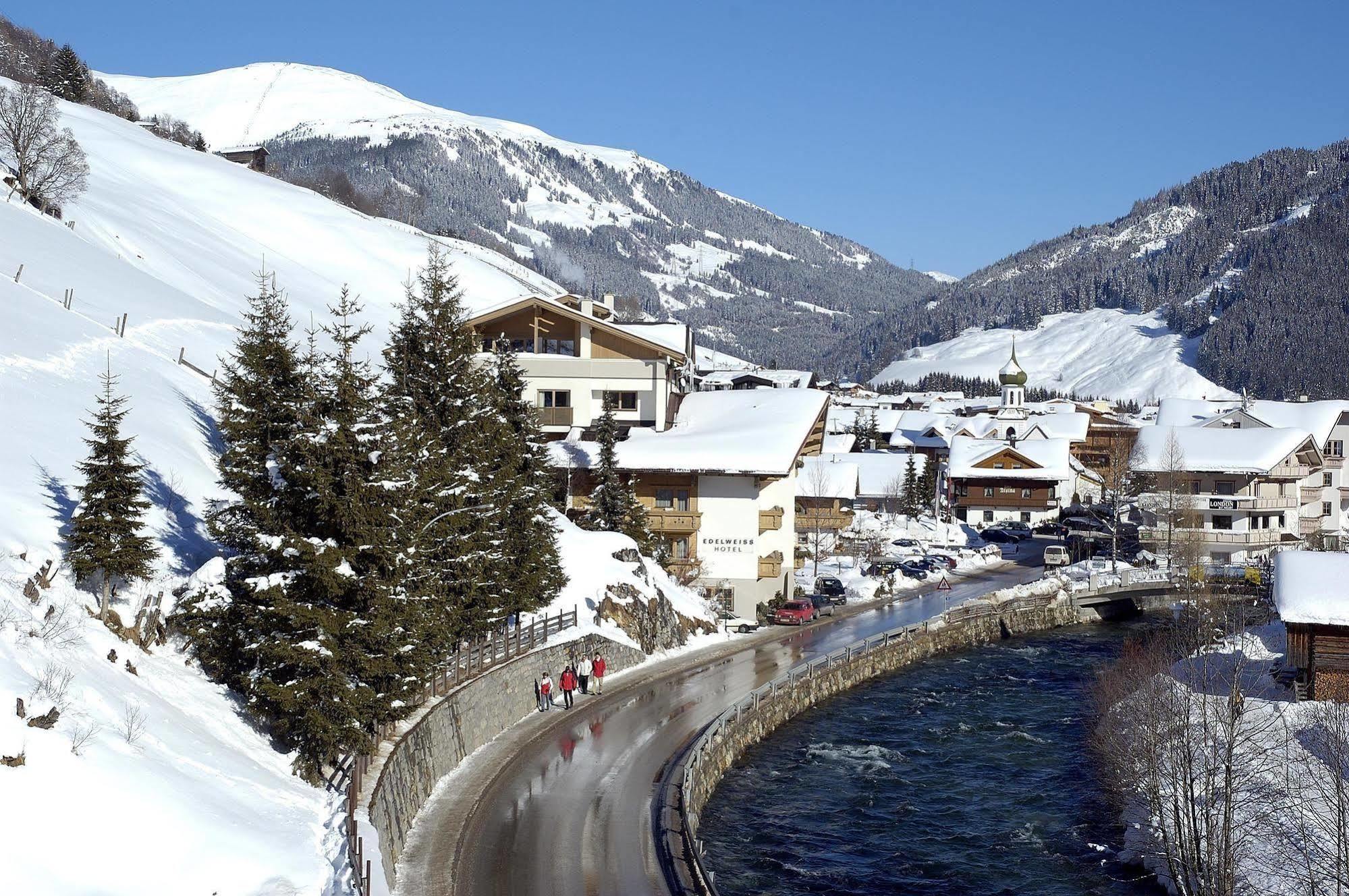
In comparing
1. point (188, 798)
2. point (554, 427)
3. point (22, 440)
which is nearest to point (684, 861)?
point (188, 798)

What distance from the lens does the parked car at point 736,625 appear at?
5555 cm

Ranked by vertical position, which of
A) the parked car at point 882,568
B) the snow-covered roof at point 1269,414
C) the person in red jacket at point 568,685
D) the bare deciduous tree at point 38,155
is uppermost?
the bare deciduous tree at point 38,155

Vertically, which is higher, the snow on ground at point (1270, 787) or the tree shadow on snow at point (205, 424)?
the tree shadow on snow at point (205, 424)

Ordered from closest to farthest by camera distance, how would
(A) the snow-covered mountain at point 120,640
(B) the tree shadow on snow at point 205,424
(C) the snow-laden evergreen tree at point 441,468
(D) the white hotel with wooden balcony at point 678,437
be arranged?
(A) the snow-covered mountain at point 120,640, (C) the snow-laden evergreen tree at point 441,468, (B) the tree shadow on snow at point 205,424, (D) the white hotel with wooden balcony at point 678,437

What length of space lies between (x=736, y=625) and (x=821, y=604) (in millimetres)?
11059

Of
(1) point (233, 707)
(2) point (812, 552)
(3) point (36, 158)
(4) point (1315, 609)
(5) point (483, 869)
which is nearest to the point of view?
(5) point (483, 869)

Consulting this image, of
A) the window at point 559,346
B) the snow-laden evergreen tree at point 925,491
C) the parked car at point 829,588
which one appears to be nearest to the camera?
the window at point 559,346

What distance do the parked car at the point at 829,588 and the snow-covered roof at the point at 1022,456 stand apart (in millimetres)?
43323

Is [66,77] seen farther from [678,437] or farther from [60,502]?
[60,502]

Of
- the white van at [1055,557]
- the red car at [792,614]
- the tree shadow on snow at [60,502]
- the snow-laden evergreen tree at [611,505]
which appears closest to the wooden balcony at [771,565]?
the red car at [792,614]

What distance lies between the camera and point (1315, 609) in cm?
4138

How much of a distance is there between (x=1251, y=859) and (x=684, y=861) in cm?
1351

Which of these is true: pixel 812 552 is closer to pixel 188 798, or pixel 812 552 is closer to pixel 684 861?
pixel 684 861

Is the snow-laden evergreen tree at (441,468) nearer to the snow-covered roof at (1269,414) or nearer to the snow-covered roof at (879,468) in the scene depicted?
the snow-covered roof at (879,468)
